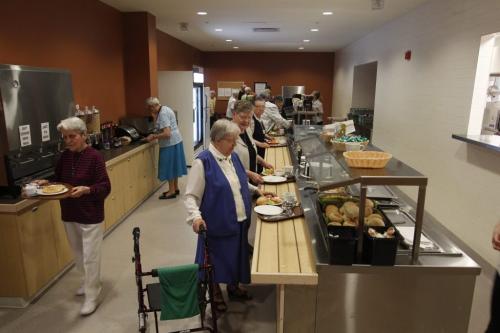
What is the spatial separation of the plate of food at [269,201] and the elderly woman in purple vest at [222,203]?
0.45 ft

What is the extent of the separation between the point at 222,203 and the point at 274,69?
11615 mm

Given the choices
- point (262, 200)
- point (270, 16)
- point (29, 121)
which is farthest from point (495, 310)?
point (270, 16)

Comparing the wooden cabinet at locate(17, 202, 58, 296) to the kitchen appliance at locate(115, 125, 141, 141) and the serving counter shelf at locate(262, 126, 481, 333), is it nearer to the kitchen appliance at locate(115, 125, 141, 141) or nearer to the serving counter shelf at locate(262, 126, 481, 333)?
the serving counter shelf at locate(262, 126, 481, 333)

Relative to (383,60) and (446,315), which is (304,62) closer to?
(383,60)

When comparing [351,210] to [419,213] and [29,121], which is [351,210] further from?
→ [29,121]

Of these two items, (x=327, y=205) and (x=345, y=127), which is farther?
(x=345, y=127)

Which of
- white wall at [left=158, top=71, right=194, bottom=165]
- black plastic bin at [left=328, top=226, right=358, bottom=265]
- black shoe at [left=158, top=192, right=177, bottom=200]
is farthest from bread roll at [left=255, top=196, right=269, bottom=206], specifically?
white wall at [left=158, top=71, right=194, bottom=165]

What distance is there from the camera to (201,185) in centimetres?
237

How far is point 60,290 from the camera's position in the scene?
10.3 feet

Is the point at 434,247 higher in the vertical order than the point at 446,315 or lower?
higher

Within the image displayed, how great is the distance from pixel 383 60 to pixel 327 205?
231 inches

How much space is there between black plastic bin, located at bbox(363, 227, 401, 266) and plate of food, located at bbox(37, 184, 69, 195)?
6.52ft

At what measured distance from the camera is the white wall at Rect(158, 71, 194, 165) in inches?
285

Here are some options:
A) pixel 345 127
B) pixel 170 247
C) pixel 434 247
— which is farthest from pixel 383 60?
pixel 434 247
